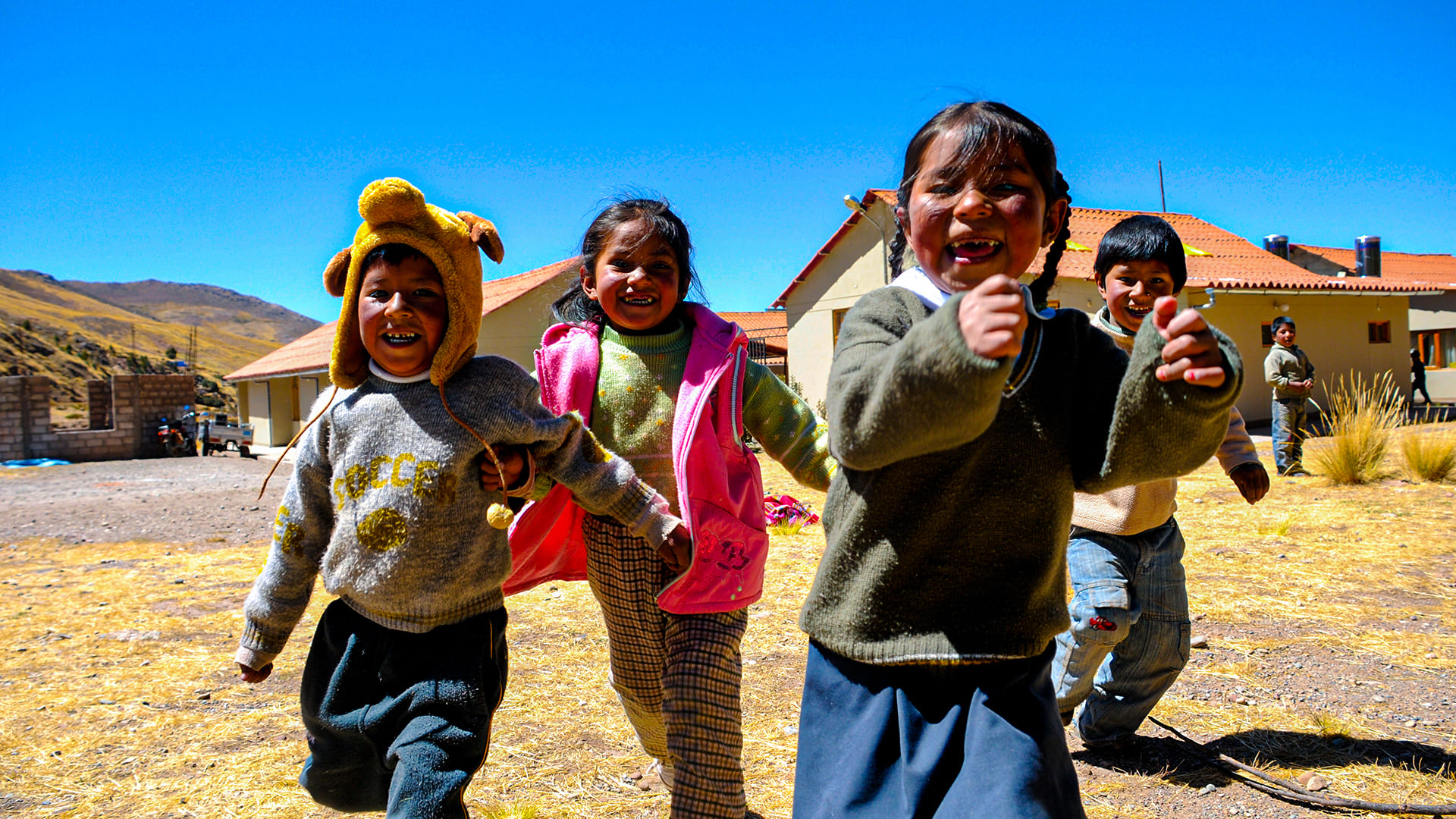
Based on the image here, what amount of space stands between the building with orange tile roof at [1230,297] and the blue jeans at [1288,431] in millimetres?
7414

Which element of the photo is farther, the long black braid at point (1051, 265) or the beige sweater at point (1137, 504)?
the beige sweater at point (1137, 504)

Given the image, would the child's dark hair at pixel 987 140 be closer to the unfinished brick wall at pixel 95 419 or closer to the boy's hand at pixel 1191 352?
the boy's hand at pixel 1191 352

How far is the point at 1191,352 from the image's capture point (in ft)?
4.58

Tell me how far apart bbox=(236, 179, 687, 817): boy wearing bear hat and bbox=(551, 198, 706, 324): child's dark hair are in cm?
52

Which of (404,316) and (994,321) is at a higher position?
(404,316)

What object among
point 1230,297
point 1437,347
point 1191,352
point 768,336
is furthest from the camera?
point 768,336

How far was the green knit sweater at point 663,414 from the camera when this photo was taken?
2.80 meters

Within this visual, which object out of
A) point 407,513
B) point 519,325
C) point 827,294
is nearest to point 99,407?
point 519,325

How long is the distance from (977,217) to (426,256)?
1.44 meters

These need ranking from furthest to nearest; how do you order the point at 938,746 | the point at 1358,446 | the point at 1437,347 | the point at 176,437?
the point at 1437,347 < the point at 176,437 < the point at 1358,446 < the point at 938,746

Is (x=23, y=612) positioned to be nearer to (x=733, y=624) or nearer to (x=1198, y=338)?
(x=733, y=624)

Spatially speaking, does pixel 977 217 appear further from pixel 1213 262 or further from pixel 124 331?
pixel 124 331

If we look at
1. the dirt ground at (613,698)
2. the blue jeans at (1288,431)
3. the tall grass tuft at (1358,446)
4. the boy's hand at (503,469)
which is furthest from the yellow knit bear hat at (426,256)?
the blue jeans at (1288,431)

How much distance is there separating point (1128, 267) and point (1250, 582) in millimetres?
3462
